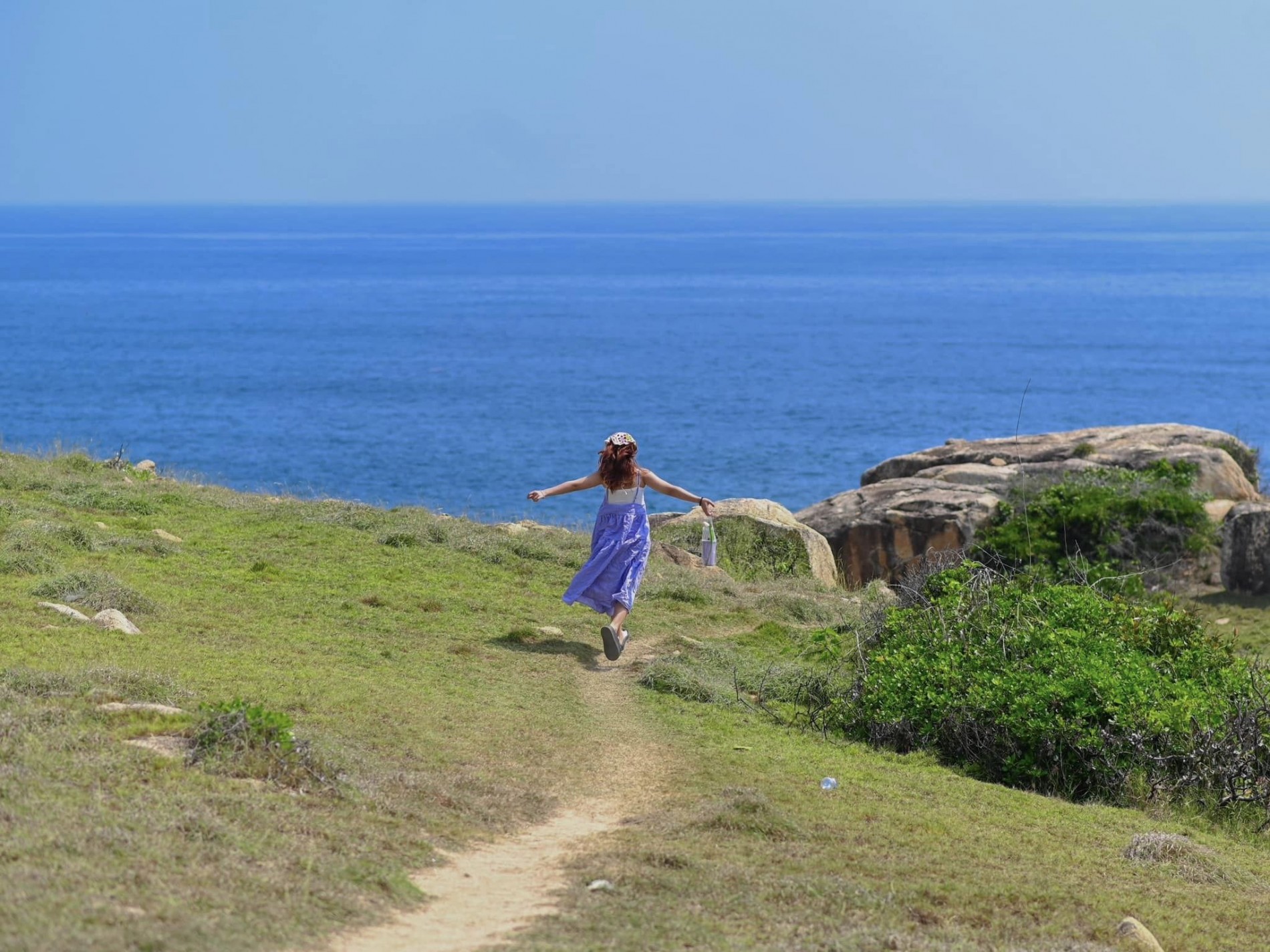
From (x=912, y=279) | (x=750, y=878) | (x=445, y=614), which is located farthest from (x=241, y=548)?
(x=912, y=279)

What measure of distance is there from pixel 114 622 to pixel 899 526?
47.3ft

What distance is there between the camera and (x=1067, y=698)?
11.4 metres

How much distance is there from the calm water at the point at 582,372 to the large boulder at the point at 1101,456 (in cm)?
954

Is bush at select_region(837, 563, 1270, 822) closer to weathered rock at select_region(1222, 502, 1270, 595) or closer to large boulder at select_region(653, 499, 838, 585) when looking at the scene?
large boulder at select_region(653, 499, 838, 585)

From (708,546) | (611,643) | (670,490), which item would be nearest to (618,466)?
(670,490)

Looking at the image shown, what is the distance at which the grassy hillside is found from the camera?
6914 millimetres

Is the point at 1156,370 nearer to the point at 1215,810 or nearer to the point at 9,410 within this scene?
the point at 9,410

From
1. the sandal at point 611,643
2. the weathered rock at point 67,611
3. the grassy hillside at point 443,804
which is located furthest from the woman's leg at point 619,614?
the weathered rock at point 67,611

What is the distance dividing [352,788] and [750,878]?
8.01 ft

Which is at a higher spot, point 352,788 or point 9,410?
point 352,788

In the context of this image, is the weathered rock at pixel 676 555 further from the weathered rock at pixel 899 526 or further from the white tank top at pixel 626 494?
the white tank top at pixel 626 494

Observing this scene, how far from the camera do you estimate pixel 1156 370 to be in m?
86.7

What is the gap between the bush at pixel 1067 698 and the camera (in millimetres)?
11047

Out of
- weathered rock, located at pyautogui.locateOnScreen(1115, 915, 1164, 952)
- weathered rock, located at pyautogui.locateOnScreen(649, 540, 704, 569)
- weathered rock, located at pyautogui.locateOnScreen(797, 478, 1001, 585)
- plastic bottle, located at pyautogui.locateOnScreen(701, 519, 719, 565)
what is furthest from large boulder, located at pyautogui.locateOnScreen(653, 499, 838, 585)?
weathered rock, located at pyautogui.locateOnScreen(1115, 915, 1164, 952)
